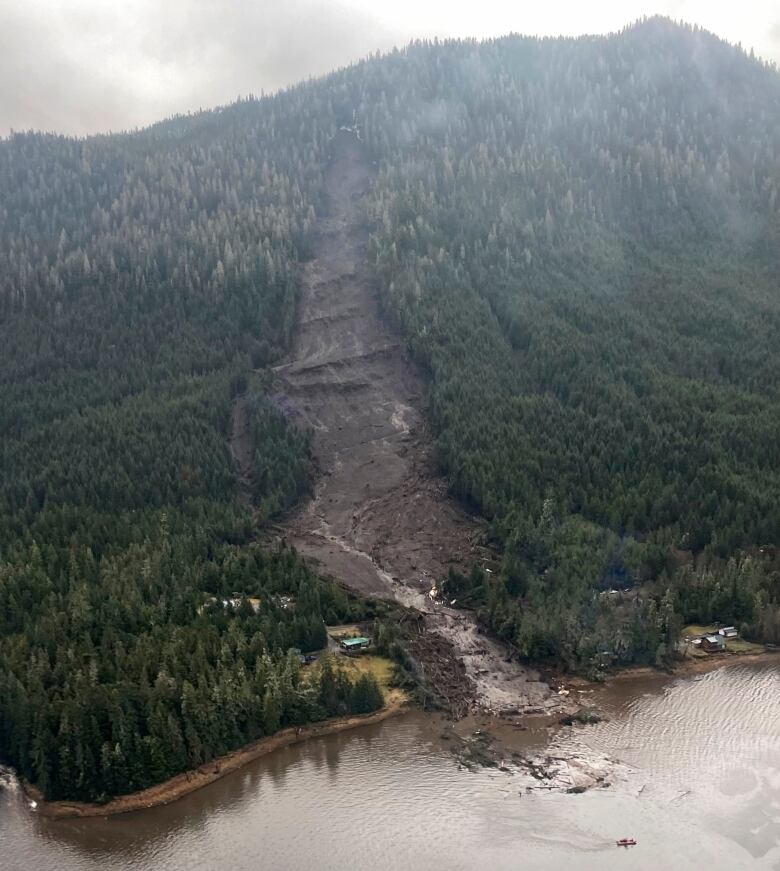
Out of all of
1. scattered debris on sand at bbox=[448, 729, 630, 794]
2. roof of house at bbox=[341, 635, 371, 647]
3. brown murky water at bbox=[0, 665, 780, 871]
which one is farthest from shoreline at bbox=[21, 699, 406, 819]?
roof of house at bbox=[341, 635, 371, 647]

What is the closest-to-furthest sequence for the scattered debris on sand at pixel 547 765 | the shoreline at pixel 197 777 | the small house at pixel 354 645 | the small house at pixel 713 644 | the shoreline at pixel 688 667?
1. the shoreline at pixel 197 777
2. the scattered debris on sand at pixel 547 765
3. the shoreline at pixel 688 667
4. the small house at pixel 354 645
5. the small house at pixel 713 644

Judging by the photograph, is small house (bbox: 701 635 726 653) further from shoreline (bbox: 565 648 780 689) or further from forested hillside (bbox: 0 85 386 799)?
forested hillside (bbox: 0 85 386 799)

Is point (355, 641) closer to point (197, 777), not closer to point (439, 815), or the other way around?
point (197, 777)

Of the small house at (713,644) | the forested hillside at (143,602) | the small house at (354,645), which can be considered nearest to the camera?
the forested hillside at (143,602)

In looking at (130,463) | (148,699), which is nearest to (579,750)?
(148,699)

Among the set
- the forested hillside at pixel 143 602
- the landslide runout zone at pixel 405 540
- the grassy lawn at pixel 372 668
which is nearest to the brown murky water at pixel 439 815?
the forested hillside at pixel 143 602

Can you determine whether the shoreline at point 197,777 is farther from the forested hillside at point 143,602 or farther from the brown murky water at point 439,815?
the brown murky water at point 439,815
